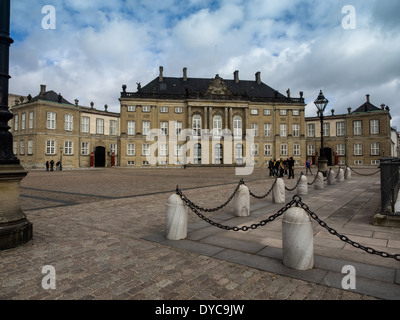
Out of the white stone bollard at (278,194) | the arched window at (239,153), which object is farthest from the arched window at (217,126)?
the white stone bollard at (278,194)

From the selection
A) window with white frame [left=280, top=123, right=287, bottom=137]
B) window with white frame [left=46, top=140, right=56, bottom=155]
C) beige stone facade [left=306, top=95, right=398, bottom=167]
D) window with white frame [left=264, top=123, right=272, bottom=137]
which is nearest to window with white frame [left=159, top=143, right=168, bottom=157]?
window with white frame [left=46, top=140, right=56, bottom=155]

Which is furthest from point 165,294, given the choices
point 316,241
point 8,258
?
point 316,241

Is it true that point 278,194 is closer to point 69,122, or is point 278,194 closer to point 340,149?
point 69,122

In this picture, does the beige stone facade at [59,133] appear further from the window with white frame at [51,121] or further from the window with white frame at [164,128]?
the window with white frame at [164,128]

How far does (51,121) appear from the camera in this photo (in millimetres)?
40094

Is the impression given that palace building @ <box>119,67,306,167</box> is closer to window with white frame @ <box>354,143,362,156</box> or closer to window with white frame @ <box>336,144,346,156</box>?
window with white frame @ <box>336,144,346,156</box>

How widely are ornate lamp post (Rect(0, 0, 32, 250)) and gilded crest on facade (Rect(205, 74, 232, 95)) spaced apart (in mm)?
45974

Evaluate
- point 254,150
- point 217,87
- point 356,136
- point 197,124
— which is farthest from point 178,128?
point 356,136

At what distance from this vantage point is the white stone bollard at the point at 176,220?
4.94m

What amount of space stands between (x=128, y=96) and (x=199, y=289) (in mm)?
47259

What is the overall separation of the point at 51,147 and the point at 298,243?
44160 millimetres
